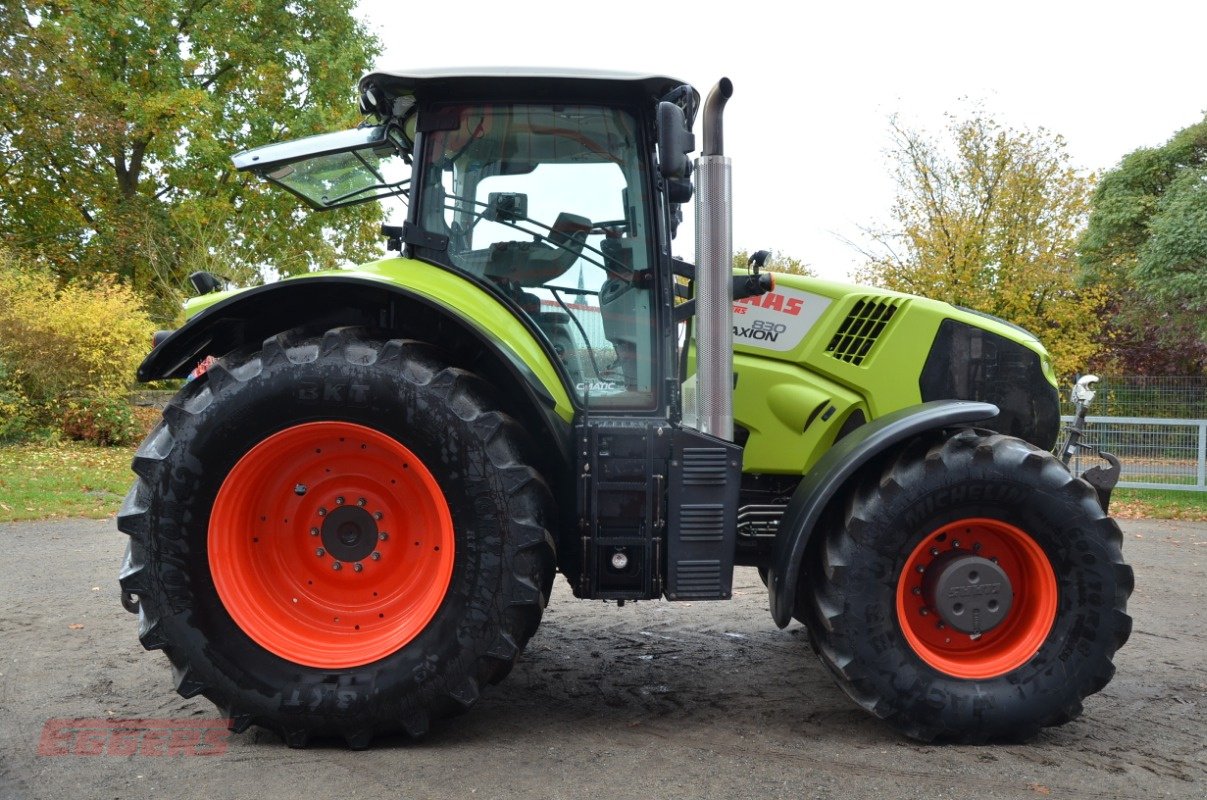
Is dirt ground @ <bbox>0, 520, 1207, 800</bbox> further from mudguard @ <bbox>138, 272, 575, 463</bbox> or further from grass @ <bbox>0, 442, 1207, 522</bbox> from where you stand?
grass @ <bbox>0, 442, 1207, 522</bbox>

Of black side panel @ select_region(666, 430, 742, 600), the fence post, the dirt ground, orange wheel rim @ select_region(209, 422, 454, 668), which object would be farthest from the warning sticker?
the fence post

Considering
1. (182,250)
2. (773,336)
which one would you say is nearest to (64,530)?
(773,336)

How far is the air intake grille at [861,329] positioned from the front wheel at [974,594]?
0.87 meters

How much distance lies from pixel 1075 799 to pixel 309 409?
286 cm

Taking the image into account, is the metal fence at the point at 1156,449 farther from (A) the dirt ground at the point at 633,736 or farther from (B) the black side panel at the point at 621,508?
(B) the black side panel at the point at 621,508

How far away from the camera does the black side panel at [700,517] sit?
12.1 ft

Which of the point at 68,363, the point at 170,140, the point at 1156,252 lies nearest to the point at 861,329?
the point at 68,363

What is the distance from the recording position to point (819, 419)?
442cm

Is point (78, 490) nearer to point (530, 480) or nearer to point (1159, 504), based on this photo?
point (530, 480)

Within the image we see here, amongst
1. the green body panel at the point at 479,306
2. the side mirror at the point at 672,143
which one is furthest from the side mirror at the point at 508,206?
the side mirror at the point at 672,143

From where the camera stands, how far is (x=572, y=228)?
12.8 ft

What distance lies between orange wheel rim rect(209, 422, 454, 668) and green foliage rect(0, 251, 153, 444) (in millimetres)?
13086

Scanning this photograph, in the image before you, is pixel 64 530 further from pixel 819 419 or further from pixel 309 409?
pixel 819 419

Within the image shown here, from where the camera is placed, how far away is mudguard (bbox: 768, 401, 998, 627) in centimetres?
362
